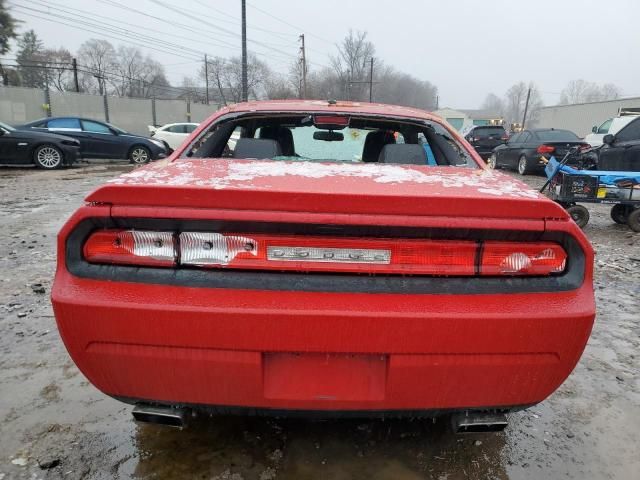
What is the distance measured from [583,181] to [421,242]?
6.09 m

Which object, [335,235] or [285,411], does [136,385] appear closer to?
[285,411]

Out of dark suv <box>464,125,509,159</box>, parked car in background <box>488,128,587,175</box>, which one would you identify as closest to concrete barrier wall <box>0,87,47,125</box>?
dark suv <box>464,125,509,159</box>

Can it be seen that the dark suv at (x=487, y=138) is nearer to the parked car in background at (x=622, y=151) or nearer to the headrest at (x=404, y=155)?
the parked car in background at (x=622, y=151)

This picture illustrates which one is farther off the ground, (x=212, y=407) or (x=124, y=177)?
(x=124, y=177)

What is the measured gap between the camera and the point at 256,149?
2.69 meters

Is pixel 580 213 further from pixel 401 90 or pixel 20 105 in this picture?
pixel 401 90

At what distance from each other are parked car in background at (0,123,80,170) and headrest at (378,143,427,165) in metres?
12.6

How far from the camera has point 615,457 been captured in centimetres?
207

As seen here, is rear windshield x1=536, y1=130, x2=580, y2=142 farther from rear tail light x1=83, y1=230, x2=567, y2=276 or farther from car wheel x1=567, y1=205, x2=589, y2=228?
rear tail light x1=83, y1=230, x2=567, y2=276

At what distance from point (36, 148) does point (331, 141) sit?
12.2m

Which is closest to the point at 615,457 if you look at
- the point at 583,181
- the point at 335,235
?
the point at 335,235

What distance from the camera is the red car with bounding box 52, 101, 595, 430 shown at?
1.49 meters

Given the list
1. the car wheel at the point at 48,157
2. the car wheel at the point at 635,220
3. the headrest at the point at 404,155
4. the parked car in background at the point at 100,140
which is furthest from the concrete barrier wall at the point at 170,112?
the headrest at the point at 404,155

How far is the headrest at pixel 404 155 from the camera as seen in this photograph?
2697 mm
